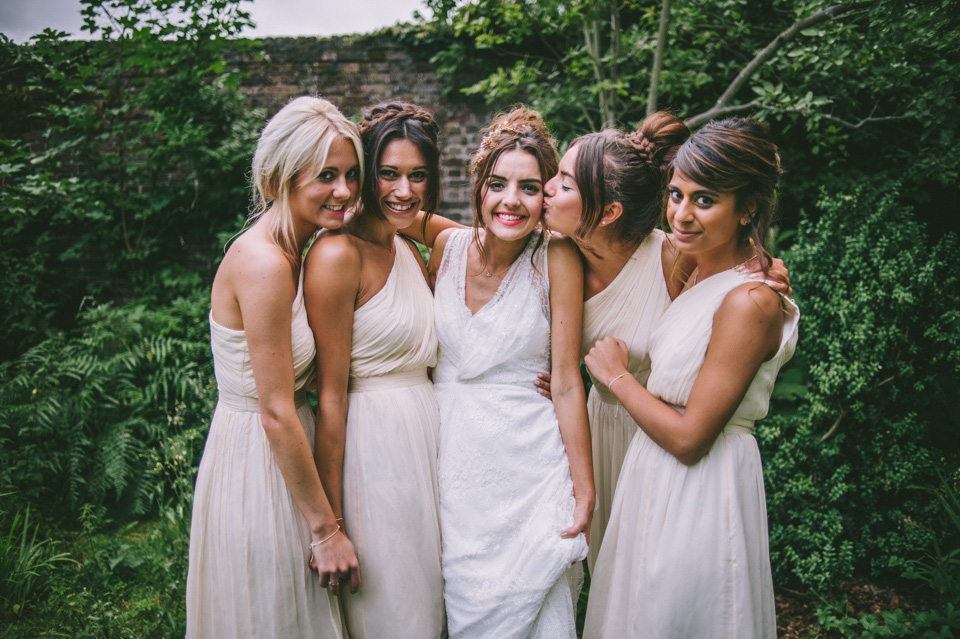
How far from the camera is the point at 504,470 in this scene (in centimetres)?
211

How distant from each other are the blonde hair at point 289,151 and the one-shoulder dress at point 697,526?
1369mm

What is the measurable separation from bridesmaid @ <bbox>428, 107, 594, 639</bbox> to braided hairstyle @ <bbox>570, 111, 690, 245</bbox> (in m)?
0.16

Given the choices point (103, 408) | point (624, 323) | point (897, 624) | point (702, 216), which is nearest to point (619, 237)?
point (624, 323)

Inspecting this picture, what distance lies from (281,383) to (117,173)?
18.1ft

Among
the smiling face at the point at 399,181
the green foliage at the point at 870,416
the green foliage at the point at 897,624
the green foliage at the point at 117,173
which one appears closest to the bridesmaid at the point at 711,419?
the smiling face at the point at 399,181

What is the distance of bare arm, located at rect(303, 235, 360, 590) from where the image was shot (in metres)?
1.99

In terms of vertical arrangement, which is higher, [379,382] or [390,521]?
[379,382]

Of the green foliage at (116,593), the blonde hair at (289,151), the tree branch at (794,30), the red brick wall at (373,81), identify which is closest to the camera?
the blonde hair at (289,151)

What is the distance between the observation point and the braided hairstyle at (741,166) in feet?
5.98

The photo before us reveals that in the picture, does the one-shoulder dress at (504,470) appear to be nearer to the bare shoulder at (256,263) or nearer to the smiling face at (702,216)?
the smiling face at (702,216)

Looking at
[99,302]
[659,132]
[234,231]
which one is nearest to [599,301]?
[659,132]

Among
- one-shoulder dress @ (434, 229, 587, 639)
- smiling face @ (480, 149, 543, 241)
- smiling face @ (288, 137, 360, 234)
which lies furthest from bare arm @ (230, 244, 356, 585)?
smiling face @ (480, 149, 543, 241)

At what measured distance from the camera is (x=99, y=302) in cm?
606

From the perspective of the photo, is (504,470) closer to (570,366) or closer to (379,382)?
(570,366)
